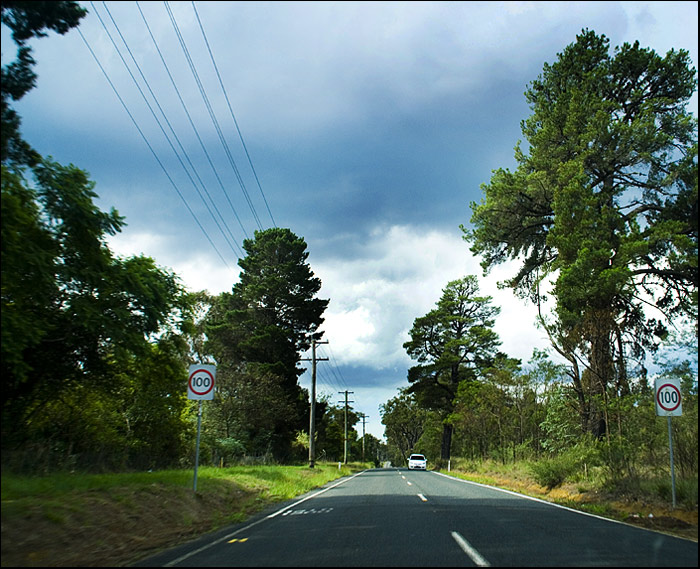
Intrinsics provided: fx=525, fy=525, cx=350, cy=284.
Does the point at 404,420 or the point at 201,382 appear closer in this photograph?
the point at 201,382

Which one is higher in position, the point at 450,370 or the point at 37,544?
the point at 450,370

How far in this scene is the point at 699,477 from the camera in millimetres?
11547

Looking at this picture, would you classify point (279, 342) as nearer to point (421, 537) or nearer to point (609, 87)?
point (609, 87)

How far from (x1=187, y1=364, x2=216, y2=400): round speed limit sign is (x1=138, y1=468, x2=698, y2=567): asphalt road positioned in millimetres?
3313

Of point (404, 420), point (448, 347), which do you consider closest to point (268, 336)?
point (448, 347)

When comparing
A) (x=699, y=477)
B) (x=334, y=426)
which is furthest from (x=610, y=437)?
(x=334, y=426)

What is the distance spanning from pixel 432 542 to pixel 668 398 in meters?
7.51

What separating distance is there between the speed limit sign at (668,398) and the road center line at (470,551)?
6459 millimetres

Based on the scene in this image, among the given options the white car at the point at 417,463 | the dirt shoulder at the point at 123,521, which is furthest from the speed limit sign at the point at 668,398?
the white car at the point at 417,463

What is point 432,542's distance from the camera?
790cm

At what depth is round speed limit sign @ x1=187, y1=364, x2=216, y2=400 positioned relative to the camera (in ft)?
43.4

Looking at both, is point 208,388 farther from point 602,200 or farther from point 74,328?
point 602,200

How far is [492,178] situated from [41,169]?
64.4 feet

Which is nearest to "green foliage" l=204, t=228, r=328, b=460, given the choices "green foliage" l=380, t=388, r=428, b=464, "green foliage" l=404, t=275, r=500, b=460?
"green foliage" l=404, t=275, r=500, b=460
